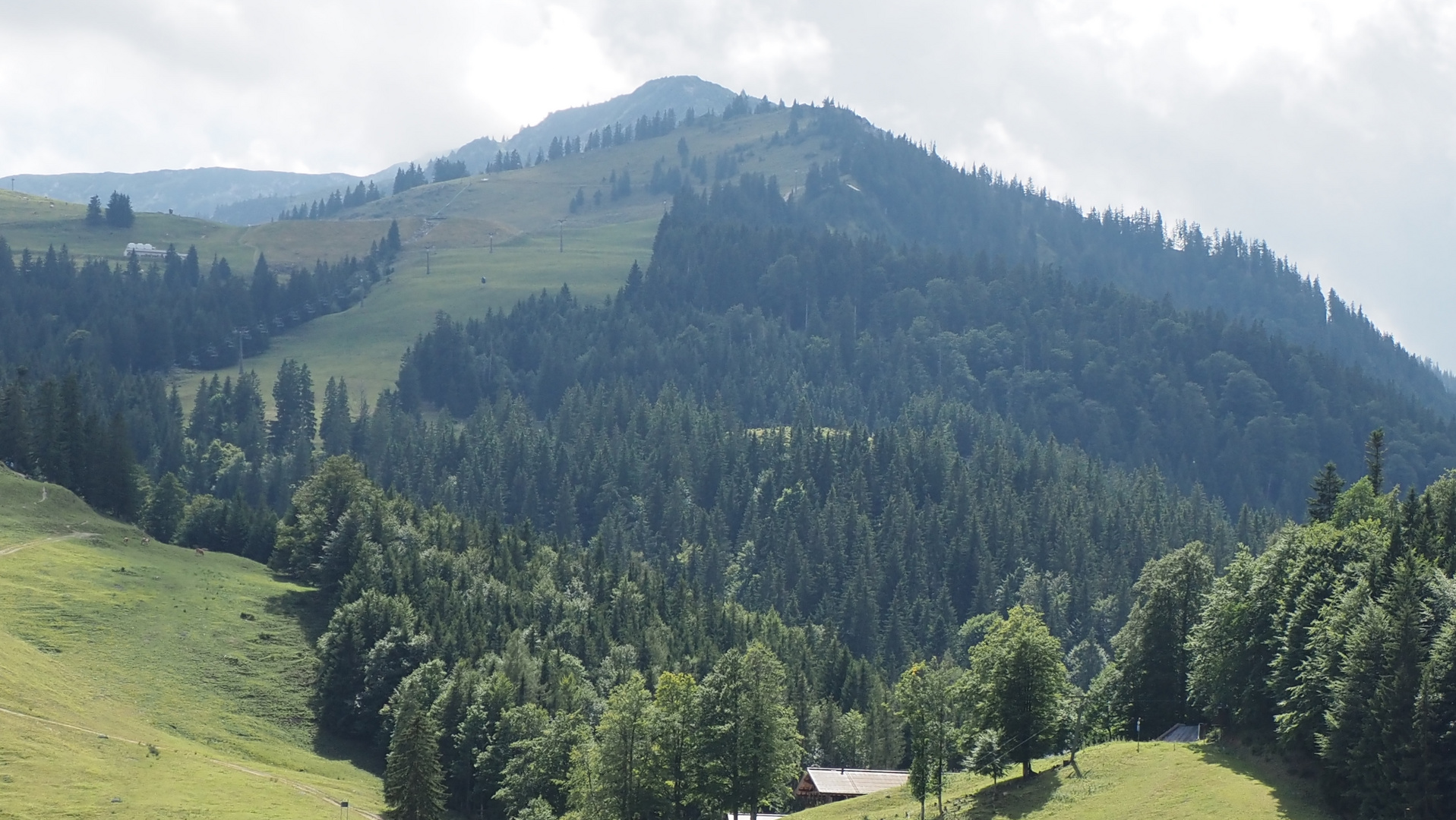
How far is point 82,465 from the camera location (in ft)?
558

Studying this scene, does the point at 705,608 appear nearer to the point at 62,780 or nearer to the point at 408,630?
the point at 408,630

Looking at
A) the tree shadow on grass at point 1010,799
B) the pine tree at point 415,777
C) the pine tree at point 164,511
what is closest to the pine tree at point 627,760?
the pine tree at point 415,777

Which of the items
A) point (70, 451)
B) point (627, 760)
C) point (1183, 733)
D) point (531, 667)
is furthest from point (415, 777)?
point (70, 451)

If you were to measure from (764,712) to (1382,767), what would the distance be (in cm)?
4023

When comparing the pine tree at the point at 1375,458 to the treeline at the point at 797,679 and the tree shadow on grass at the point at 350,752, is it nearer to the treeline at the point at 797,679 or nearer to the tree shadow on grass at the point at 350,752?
the treeline at the point at 797,679

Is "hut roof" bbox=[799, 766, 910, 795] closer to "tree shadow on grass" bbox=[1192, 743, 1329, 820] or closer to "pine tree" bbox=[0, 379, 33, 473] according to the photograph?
"tree shadow on grass" bbox=[1192, 743, 1329, 820]

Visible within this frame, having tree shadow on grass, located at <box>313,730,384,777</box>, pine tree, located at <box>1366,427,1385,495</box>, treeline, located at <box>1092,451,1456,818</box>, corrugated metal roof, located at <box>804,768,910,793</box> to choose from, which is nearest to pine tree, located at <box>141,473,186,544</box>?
tree shadow on grass, located at <box>313,730,384,777</box>

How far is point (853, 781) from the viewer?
122 metres

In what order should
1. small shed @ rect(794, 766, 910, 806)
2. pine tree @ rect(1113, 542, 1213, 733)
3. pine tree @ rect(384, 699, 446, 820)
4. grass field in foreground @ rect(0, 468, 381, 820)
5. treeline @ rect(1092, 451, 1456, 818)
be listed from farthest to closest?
small shed @ rect(794, 766, 910, 806)
pine tree @ rect(1113, 542, 1213, 733)
pine tree @ rect(384, 699, 446, 820)
grass field in foreground @ rect(0, 468, 381, 820)
treeline @ rect(1092, 451, 1456, 818)

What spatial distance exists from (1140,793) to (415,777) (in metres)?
48.3

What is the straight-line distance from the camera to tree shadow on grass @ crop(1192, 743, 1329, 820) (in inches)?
3039

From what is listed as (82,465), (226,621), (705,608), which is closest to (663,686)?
(226,621)

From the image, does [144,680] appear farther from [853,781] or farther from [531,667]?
[853,781]

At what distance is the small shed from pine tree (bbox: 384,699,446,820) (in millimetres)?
29226
